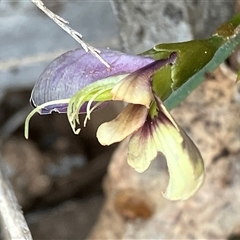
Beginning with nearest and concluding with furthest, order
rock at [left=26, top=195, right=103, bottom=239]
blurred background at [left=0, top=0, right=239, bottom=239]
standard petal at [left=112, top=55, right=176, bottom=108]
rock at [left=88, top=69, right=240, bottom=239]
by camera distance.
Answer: standard petal at [left=112, top=55, right=176, bottom=108]
rock at [left=88, top=69, right=240, bottom=239]
blurred background at [left=0, top=0, right=239, bottom=239]
rock at [left=26, top=195, right=103, bottom=239]

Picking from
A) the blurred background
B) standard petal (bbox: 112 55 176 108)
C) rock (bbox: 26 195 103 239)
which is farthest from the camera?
rock (bbox: 26 195 103 239)

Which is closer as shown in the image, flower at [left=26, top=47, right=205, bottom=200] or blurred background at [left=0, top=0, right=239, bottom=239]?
flower at [left=26, top=47, right=205, bottom=200]

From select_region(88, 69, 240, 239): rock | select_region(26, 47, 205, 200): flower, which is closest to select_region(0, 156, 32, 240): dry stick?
select_region(26, 47, 205, 200): flower

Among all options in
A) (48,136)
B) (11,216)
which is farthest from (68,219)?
(11,216)

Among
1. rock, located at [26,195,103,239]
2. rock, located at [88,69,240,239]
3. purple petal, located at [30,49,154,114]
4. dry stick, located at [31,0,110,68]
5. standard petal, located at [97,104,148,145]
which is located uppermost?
dry stick, located at [31,0,110,68]

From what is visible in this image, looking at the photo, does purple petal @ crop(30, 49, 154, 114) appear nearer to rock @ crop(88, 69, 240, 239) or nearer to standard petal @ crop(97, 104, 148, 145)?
standard petal @ crop(97, 104, 148, 145)

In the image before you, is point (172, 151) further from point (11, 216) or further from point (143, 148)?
point (11, 216)

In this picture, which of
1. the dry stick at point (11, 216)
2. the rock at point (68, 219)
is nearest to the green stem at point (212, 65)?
the dry stick at point (11, 216)
